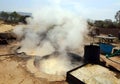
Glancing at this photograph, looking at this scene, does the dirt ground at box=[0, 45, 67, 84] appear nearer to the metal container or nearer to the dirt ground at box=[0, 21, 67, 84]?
the dirt ground at box=[0, 21, 67, 84]

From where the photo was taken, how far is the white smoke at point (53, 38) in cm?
1110

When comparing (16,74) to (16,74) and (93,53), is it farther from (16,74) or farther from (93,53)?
(93,53)

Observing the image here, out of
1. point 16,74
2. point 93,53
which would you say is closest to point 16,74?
point 16,74

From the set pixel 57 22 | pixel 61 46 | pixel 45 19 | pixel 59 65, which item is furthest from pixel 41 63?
pixel 45 19

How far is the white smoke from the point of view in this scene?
36.4ft

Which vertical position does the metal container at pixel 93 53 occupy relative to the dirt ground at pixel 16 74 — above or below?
above

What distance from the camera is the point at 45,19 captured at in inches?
677

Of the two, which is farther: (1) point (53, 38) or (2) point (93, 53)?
(1) point (53, 38)

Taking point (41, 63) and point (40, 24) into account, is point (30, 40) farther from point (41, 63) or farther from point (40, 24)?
point (41, 63)

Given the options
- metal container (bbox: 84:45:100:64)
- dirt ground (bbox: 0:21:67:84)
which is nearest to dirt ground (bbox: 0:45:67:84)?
dirt ground (bbox: 0:21:67:84)

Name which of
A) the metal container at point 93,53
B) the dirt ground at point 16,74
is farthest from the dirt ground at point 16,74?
the metal container at point 93,53

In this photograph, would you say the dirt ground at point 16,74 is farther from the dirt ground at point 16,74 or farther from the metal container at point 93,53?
the metal container at point 93,53

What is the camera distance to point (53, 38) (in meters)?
15.8

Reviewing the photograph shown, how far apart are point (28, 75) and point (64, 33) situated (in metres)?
6.97
